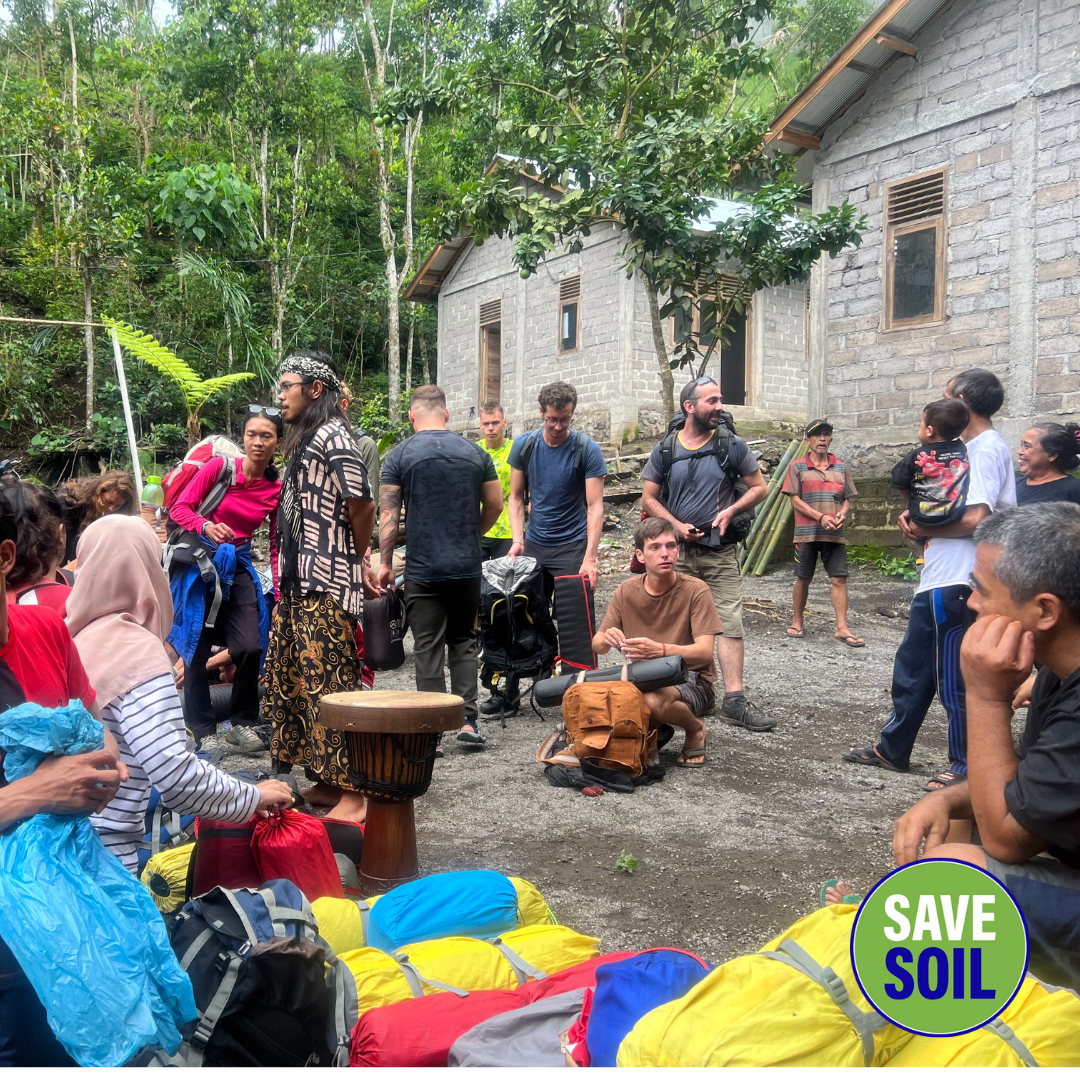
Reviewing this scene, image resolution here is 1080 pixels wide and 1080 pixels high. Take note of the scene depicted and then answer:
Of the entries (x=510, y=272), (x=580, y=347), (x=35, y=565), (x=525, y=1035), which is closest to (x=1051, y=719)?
(x=525, y=1035)

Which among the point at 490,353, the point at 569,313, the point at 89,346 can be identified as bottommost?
the point at 89,346

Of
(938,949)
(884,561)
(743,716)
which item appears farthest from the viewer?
(884,561)

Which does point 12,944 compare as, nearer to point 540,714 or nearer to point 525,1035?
point 525,1035

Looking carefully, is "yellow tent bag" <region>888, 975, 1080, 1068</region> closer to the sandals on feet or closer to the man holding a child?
the man holding a child

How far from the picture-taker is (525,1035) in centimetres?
222

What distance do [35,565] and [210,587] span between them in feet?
9.76

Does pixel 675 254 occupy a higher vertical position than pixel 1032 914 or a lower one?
higher

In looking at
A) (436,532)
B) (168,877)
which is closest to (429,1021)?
(168,877)

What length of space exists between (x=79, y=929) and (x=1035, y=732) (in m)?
2.16

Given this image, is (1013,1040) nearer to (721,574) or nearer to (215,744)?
(721,574)

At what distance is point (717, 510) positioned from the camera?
624 centimetres

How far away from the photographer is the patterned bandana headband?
4.46 metres

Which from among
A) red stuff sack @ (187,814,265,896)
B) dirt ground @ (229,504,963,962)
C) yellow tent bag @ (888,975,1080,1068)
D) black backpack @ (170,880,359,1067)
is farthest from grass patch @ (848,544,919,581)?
black backpack @ (170,880,359,1067)

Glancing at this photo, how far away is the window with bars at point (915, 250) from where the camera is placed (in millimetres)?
11781
